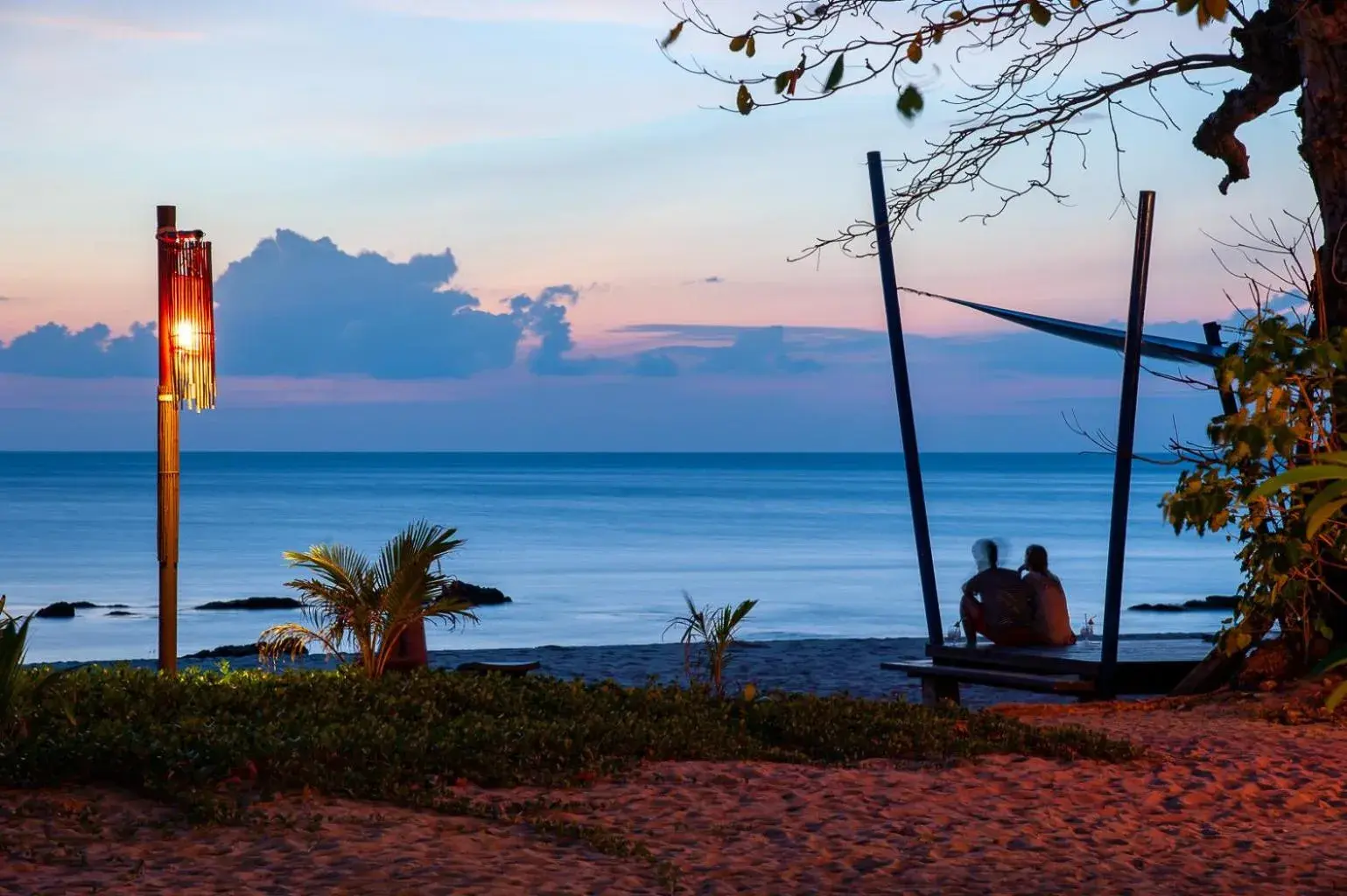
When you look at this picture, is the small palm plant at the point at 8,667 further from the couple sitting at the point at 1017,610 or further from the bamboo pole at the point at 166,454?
the couple sitting at the point at 1017,610

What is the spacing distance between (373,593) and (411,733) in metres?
2.20

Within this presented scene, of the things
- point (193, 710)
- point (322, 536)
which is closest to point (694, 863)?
point (193, 710)

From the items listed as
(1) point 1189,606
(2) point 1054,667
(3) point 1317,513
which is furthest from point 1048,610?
(1) point 1189,606

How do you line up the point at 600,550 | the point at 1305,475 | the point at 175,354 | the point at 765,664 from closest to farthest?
the point at 1305,475 < the point at 175,354 < the point at 765,664 < the point at 600,550

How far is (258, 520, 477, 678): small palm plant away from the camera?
727cm

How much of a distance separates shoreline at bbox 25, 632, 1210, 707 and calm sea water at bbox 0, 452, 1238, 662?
3485 millimetres

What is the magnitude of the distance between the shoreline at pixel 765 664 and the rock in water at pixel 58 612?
7421 millimetres

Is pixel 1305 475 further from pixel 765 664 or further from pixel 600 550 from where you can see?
pixel 600 550

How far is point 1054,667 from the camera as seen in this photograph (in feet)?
24.0

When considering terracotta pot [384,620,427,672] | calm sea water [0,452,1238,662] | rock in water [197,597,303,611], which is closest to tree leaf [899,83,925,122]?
terracotta pot [384,620,427,672]

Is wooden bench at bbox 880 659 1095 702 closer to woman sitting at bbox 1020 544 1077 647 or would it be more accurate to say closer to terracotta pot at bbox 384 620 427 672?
woman sitting at bbox 1020 544 1077 647

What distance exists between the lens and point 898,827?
4.45 m

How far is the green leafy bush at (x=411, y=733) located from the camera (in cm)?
455

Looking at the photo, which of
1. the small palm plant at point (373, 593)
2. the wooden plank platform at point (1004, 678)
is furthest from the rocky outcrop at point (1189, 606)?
the small palm plant at point (373, 593)
